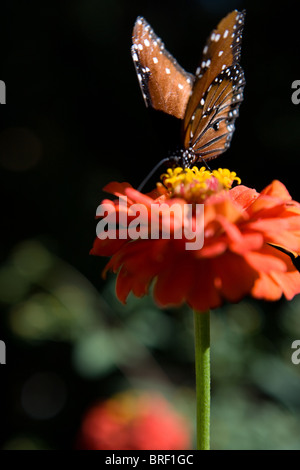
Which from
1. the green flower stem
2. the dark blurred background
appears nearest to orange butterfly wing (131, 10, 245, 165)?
the green flower stem

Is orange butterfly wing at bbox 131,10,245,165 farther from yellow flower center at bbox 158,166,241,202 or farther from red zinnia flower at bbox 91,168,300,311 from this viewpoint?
red zinnia flower at bbox 91,168,300,311

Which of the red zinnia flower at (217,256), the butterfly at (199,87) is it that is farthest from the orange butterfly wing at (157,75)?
the red zinnia flower at (217,256)

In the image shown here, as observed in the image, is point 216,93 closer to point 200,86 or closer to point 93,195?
point 200,86

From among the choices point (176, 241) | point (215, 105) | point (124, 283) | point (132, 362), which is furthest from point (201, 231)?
point (132, 362)

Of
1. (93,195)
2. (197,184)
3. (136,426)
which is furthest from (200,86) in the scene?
(93,195)

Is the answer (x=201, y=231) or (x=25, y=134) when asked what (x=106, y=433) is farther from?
(x=25, y=134)
